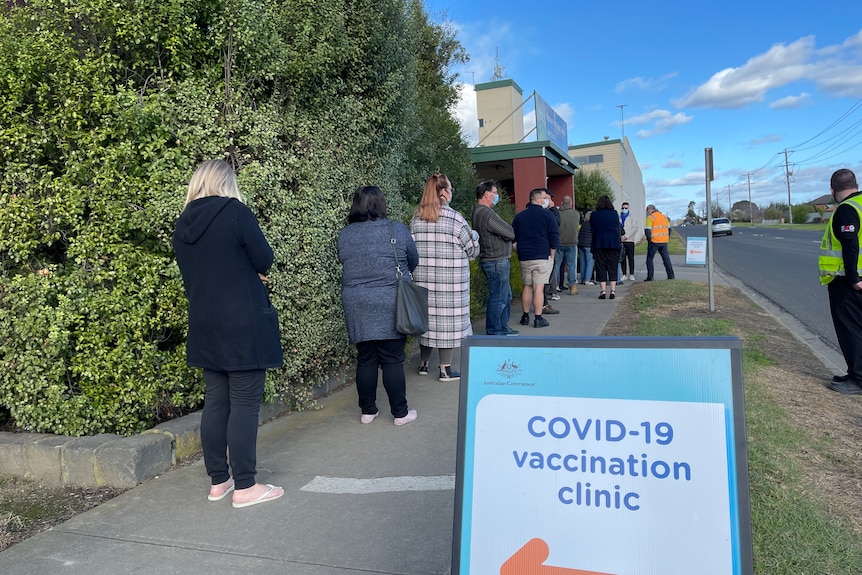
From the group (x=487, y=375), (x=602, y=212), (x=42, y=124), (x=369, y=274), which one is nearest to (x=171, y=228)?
(x=42, y=124)

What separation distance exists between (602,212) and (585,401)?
32.1ft

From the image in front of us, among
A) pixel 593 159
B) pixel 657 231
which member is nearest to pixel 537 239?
pixel 657 231

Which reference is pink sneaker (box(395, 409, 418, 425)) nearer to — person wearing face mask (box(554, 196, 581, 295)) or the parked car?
person wearing face mask (box(554, 196, 581, 295))

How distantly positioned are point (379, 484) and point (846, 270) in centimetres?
409

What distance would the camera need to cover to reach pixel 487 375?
6.80 ft

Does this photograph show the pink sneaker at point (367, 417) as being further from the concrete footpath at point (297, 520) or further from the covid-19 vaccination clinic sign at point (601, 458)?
the covid-19 vaccination clinic sign at point (601, 458)

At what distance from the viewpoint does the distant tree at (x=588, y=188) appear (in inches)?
1035

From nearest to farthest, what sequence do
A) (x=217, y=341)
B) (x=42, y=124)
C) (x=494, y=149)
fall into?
(x=217, y=341) < (x=42, y=124) < (x=494, y=149)

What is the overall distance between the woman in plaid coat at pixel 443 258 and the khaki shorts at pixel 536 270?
2.32 meters

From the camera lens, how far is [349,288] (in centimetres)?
450

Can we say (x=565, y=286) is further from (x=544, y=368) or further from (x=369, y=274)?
(x=544, y=368)

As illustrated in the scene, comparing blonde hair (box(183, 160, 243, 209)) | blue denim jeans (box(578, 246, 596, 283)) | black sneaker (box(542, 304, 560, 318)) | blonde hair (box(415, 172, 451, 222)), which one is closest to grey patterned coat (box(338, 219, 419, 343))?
blonde hair (box(415, 172, 451, 222))

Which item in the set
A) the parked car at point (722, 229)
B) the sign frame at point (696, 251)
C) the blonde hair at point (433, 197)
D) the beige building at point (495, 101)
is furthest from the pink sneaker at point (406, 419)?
the parked car at point (722, 229)

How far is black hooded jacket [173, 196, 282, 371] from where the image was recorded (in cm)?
320
